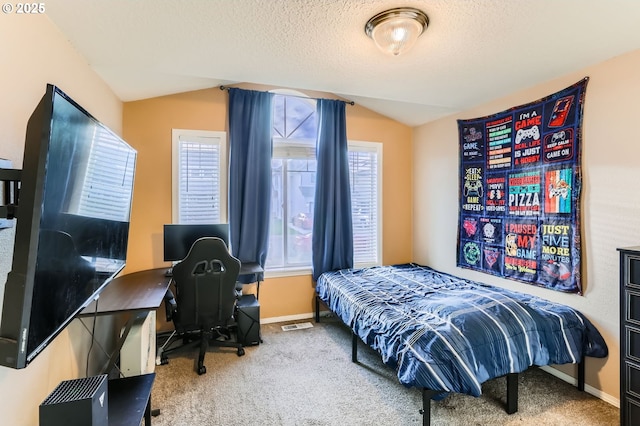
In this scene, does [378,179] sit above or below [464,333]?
above

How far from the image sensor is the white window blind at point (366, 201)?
13.8ft

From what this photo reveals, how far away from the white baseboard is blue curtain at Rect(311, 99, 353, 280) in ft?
7.16

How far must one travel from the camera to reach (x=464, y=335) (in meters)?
1.99

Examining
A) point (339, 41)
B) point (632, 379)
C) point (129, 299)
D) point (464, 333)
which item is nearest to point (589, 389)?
point (632, 379)

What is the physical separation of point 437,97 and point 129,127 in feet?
10.4

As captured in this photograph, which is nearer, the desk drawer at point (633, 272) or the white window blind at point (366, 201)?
the desk drawer at point (633, 272)

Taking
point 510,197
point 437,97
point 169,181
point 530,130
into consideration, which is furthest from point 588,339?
point 169,181

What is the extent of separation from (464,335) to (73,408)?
199 cm

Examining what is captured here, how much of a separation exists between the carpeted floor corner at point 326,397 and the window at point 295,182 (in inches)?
50.8

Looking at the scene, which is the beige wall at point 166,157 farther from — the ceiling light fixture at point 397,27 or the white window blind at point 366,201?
the ceiling light fixture at point 397,27

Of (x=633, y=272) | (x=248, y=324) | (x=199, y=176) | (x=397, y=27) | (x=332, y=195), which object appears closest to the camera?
(x=397, y=27)

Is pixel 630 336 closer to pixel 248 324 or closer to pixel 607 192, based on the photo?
pixel 607 192

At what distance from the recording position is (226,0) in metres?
1.61

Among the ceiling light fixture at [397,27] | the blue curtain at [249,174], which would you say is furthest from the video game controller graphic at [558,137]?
the blue curtain at [249,174]
